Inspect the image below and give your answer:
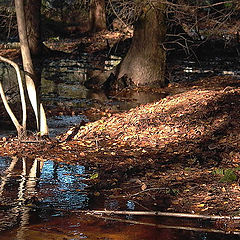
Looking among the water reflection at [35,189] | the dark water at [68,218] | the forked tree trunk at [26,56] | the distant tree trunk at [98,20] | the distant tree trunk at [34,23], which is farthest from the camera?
the distant tree trunk at [98,20]

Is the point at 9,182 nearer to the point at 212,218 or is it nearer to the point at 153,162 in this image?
the point at 153,162

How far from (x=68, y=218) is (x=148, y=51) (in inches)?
499

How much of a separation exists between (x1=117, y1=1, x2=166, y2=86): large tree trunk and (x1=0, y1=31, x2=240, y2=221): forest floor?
5.43 meters

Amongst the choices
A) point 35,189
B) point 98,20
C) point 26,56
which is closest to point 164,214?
point 35,189

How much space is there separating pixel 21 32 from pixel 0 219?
14.8 ft

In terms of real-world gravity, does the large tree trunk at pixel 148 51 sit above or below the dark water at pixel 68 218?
above

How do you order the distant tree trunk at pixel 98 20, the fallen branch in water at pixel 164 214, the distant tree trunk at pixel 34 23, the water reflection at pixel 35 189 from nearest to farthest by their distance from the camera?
the fallen branch in water at pixel 164 214 → the water reflection at pixel 35 189 → the distant tree trunk at pixel 34 23 → the distant tree trunk at pixel 98 20

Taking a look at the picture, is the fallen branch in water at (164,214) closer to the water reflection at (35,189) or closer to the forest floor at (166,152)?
the forest floor at (166,152)

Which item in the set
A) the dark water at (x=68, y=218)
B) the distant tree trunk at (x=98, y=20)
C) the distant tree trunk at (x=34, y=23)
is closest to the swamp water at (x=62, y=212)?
the dark water at (x=68, y=218)

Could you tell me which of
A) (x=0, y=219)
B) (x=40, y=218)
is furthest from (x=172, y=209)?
(x=0, y=219)

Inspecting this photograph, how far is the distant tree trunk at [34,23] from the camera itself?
2467cm

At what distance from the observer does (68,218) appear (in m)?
5.58

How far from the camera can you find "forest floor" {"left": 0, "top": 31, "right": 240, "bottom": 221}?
6.29 m

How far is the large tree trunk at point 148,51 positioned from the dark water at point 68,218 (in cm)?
1067
